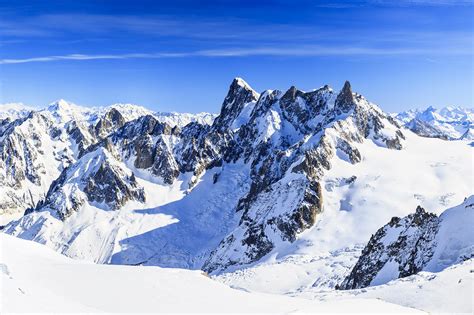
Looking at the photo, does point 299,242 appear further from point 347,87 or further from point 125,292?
point 125,292

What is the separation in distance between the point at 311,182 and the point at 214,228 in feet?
202

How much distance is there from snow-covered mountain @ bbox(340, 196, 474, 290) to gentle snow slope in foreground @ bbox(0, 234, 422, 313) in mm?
24473

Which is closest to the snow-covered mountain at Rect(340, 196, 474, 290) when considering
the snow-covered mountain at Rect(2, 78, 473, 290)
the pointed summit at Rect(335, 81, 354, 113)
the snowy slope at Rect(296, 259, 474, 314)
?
the snowy slope at Rect(296, 259, 474, 314)

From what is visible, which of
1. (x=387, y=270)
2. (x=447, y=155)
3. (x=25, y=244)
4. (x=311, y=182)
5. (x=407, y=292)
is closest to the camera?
(x=407, y=292)

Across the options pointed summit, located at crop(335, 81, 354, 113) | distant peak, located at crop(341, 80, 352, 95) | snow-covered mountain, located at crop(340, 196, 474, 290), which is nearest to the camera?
snow-covered mountain, located at crop(340, 196, 474, 290)

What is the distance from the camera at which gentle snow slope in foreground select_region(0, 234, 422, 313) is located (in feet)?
89.8

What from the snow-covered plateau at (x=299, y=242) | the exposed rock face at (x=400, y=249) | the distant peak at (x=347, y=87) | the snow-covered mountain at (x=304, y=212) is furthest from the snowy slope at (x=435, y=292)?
the distant peak at (x=347, y=87)

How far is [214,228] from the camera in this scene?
18700 cm

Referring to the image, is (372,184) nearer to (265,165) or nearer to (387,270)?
(265,165)

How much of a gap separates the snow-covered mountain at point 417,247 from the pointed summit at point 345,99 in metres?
123

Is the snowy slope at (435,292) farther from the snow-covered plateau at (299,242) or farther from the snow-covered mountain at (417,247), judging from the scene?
the snow-covered mountain at (417,247)

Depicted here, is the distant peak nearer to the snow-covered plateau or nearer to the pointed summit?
the pointed summit

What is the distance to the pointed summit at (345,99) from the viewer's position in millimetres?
192875

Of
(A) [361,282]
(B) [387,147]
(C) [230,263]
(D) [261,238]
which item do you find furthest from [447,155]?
(A) [361,282]
